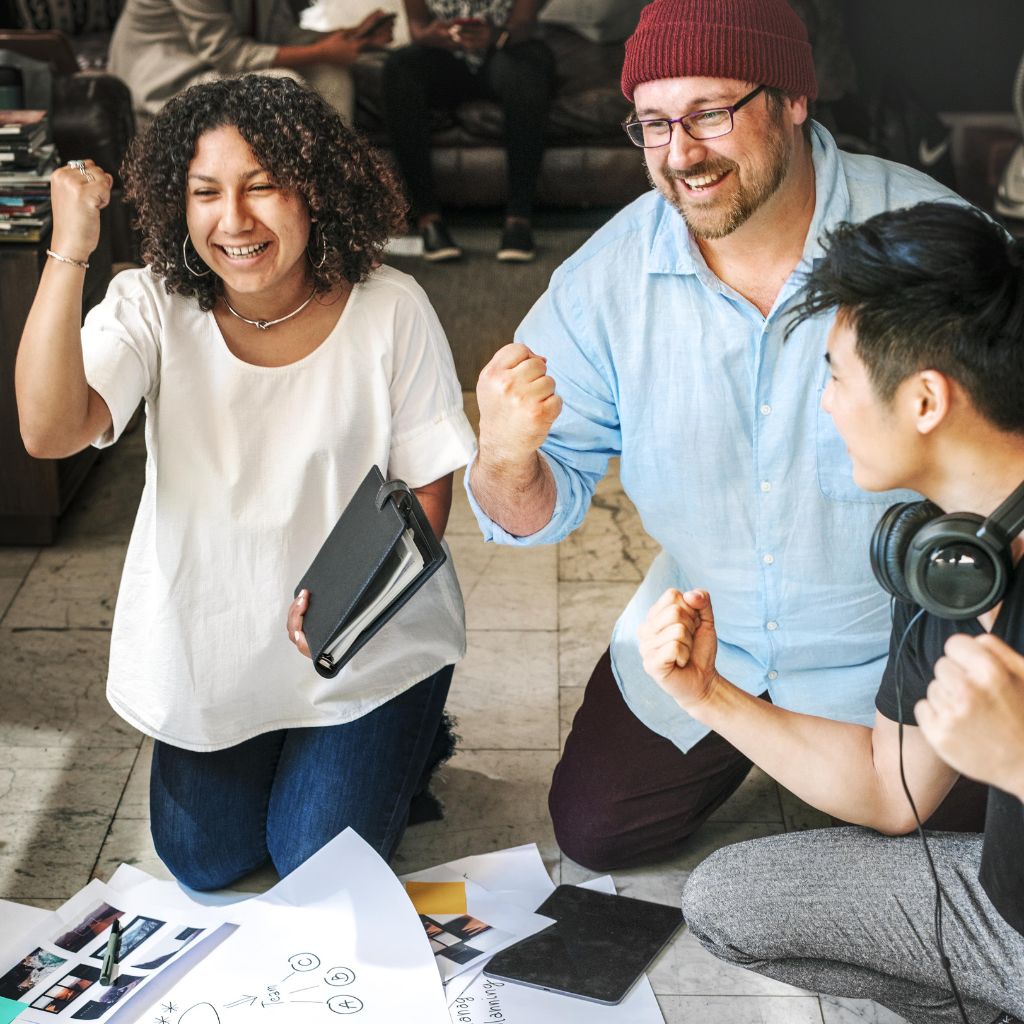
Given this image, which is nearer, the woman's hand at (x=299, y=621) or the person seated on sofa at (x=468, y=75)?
the woman's hand at (x=299, y=621)

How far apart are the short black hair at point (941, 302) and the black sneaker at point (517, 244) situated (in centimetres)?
280

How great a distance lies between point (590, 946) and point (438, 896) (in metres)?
0.23

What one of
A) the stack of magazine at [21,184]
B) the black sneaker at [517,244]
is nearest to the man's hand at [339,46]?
the black sneaker at [517,244]

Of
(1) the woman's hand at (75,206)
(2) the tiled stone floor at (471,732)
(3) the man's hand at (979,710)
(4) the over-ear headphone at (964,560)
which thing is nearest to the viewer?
(3) the man's hand at (979,710)

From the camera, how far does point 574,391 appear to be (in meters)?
2.00

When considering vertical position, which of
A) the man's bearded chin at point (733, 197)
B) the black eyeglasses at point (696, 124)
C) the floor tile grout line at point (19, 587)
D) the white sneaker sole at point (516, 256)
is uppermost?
the black eyeglasses at point (696, 124)

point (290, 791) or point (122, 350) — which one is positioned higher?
point (122, 350)

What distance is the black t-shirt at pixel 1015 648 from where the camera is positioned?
4.73ft

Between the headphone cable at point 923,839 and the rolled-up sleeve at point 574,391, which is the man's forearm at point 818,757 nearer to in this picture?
the headphone cable at point 923,839

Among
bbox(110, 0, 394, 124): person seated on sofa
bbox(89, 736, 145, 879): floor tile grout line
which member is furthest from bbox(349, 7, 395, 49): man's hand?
bbox(89, 736, 145, 879): floor tile grout line

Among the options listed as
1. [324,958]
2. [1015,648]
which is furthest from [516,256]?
[1015,648]

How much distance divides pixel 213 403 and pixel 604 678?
0.72m

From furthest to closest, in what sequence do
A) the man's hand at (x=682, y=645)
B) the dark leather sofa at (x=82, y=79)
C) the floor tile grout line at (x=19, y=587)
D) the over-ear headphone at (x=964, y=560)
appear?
the dark leather sofa at (x=82, y=79) < the floor tile grout line at (x=19, y=587) < the man's hand at (x=682, y=645) < the over-ear headphone at (x=964, y=560)

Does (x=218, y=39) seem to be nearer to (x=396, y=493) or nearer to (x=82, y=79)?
(x=82, y=79)
